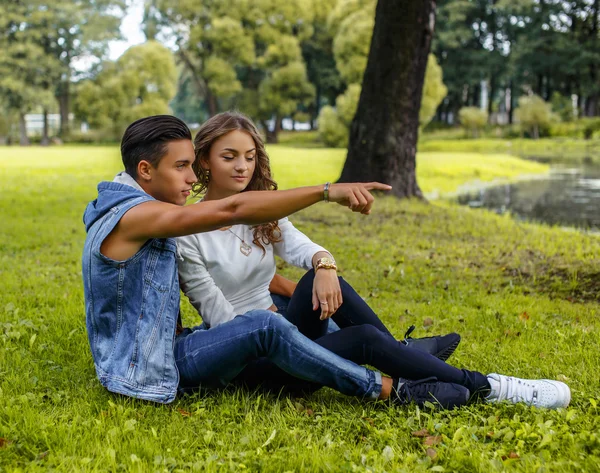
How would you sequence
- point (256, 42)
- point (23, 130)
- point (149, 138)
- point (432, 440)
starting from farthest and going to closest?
1. point (23, 130)
2. point (256, 42)
3. point (149, 138)
4. point (432, 440)

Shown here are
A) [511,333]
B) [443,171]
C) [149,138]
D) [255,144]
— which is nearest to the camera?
[149,138]

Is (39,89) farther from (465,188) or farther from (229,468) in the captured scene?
(229,468)

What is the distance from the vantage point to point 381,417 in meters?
3.06

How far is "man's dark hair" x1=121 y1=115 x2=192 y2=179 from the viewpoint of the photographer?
294 centimetres

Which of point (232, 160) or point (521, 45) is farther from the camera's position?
point (521, 45)

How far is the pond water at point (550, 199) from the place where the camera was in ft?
38.2

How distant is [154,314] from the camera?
299 cm

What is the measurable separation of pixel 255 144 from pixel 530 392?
189 centimetres

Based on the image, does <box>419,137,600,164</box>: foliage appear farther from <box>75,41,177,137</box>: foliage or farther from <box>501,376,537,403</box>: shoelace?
<box>501,376,537,403</box>: shoelace

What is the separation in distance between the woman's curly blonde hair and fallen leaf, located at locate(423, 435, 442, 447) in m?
1.25

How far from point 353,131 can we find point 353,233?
3527 mm

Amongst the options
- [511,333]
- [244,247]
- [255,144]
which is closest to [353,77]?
[511,333]

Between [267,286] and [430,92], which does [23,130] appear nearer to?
[430,92]

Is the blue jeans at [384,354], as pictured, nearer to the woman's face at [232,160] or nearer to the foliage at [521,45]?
the woman's face at [232,160]
